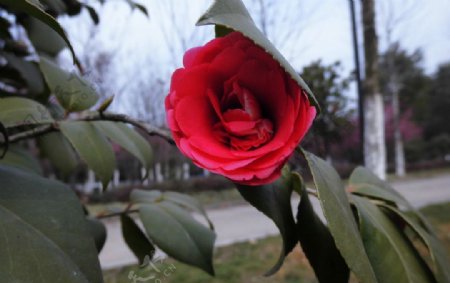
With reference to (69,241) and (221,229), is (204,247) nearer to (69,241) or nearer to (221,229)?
(69,241)

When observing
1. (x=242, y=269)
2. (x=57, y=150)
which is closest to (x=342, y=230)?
(x=57, y=150)

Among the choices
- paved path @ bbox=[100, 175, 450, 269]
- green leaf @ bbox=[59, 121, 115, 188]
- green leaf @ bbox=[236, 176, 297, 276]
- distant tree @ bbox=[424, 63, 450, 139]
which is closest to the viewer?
green leaf @ bbox=[236, 176, 297, 276]

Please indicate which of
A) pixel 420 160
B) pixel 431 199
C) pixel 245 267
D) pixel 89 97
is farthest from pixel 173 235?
pixel 420 160

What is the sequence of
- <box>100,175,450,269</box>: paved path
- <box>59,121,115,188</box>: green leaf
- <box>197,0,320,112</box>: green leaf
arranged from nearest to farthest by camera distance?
<box>197,0,320,112</box>: green leaf < <box>59,121,115,188</box>: green leaf < <box>100,175,450,269</box>: paved path

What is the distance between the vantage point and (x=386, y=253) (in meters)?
0.42

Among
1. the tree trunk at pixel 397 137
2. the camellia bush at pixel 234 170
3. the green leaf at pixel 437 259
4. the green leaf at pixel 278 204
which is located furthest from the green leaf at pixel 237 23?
the tree trunk at pixel 397 137

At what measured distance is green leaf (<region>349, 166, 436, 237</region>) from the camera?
52 centimetres

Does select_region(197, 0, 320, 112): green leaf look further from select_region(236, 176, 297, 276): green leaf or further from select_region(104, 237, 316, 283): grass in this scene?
select_region(104, 237, 316, 283): grass

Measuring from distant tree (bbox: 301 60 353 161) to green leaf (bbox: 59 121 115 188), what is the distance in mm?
306

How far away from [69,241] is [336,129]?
1.49ft

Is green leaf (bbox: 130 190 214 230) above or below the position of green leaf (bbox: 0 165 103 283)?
below

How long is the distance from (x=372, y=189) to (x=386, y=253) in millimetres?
139

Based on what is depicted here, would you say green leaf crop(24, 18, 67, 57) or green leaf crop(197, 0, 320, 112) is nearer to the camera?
green leaf crop(197, 0, 320, 112)

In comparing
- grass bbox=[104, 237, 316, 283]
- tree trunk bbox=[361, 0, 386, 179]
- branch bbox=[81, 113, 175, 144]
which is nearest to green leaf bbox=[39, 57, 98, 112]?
branch bbox=[81, 113, 175, 144]
